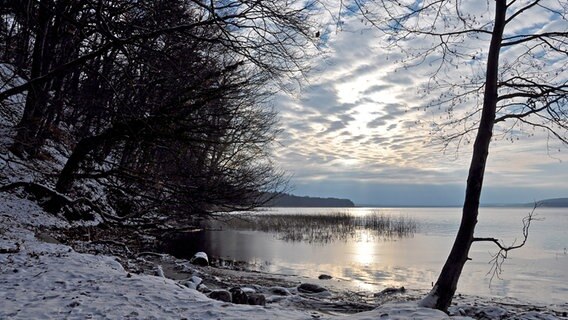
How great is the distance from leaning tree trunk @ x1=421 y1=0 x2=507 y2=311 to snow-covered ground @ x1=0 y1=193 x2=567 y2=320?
1.29 m

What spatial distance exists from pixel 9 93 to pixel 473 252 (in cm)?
2321

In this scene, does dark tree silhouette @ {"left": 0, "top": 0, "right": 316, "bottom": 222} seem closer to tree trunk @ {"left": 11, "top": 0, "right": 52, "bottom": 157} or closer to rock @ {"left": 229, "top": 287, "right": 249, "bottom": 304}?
tree trunk @ {"left": 11, "top": 0, "right": 52, "bottom": 157}

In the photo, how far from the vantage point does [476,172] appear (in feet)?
23.4

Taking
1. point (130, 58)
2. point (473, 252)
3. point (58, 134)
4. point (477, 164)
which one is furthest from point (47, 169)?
point (473, 252)

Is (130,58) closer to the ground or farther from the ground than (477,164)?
farther from the ground

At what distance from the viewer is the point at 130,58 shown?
582cm

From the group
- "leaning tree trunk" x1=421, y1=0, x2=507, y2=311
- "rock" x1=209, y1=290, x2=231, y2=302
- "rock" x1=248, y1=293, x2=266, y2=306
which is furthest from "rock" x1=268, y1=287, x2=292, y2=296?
"leaning tree trunk" x1=421, y1=0, x2=507, y2=311

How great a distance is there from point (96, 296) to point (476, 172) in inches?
231

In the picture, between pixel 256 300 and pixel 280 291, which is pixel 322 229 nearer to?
pixel 280 291

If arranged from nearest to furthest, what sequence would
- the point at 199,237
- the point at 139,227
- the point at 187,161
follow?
the point at 139,227
the point at 187,161
the point at 199,237

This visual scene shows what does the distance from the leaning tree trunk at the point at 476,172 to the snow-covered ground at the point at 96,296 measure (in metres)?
1.29

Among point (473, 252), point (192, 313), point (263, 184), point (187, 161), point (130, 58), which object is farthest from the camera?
point (473, 252)

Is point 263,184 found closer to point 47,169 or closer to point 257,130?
point 257,130

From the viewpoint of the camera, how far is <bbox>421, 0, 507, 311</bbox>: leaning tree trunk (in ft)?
23.2
